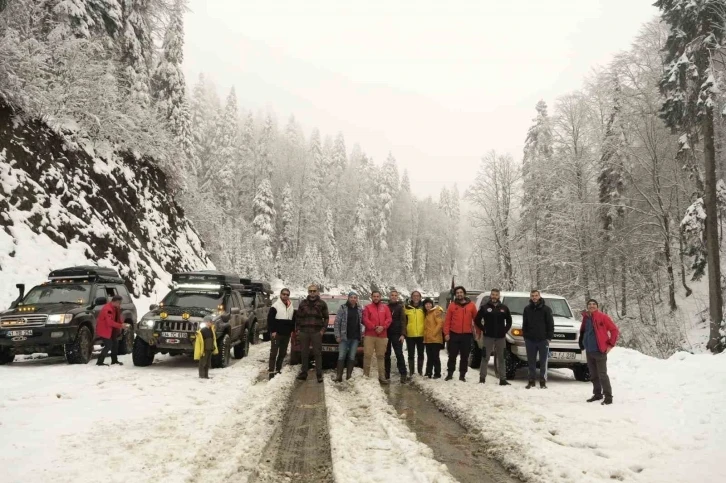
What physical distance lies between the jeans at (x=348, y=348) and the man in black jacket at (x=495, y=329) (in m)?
2.75

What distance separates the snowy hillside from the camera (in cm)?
1667

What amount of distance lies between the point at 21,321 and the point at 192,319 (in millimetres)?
3611

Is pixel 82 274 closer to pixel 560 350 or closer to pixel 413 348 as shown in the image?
pixel 413 348

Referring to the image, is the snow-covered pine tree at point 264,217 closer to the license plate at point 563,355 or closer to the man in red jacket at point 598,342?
the license plate at point 563,355

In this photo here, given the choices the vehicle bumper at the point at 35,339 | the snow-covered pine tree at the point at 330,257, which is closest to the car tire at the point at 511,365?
the vehicle bumper at the point at 35,339

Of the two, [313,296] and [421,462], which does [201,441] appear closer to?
[421,462]

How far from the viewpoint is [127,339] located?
14.3m

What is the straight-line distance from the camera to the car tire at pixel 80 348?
11367 millimetres

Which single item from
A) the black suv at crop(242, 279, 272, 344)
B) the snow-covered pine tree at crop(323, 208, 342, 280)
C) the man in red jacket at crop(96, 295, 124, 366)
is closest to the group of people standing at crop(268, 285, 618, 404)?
the man in red jacket at crop(96, 295, 124, 366)

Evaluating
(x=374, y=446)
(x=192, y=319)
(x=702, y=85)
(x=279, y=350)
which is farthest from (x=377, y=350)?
(x=702, y=85)

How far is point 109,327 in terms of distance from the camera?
11.6 meters

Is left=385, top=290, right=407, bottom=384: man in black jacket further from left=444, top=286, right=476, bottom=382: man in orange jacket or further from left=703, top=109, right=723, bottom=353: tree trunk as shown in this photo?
left=703, top=109, right=723, bottom=353: tree trunk

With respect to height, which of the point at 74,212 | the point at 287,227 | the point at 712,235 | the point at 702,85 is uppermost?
the point at 287,227

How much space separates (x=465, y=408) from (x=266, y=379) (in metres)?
4.52
